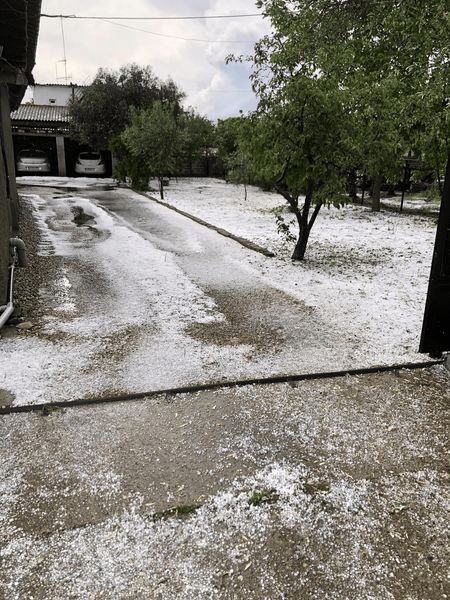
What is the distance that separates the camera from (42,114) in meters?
28.8

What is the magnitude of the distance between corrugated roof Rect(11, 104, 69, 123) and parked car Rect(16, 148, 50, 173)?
3871 millimetres

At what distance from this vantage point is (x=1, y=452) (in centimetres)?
274

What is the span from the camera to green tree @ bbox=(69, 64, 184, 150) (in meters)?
23.0

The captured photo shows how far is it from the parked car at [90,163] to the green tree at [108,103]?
1.54 m

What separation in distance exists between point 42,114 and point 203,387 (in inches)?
1229

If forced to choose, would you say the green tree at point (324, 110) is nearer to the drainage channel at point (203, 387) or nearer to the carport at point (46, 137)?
the drainage channel at point (203, 387)

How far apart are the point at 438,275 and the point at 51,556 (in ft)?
11.4

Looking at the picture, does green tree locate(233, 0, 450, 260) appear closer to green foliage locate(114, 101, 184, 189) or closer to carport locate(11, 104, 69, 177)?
green foliage locate(114, 101, 184, 189)

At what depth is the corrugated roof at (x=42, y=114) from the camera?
1088 inches

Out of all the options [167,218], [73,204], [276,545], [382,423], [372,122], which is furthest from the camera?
[73,204]

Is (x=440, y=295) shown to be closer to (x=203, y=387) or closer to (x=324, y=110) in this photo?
(x=203, y=387)

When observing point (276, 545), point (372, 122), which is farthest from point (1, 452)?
point (372, 122)

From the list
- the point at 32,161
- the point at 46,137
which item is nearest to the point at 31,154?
the point at 32,161

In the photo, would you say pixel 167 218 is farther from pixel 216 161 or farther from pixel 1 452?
pixel 216 161
